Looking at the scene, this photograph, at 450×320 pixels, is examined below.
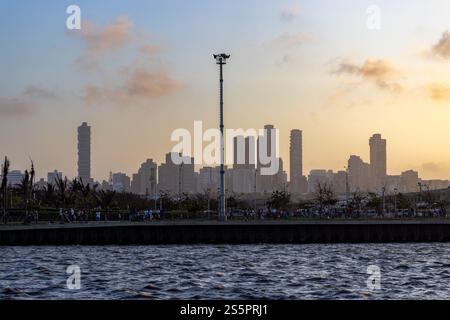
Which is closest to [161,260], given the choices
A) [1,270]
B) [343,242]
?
[1,270]

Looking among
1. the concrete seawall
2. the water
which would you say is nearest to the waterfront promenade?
the concrete seawall

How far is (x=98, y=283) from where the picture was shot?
44000 millimetres

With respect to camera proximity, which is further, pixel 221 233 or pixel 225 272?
pixel 221 233

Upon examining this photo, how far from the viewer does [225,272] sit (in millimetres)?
51250

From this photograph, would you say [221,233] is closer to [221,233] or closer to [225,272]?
[221,233]

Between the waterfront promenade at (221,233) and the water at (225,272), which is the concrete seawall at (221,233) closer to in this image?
the waterfront promenade at (221,233)

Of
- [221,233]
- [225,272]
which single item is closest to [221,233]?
[221,233]

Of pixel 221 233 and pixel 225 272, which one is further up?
pixel 221 233

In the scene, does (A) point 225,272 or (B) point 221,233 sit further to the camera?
(B) point 221,233

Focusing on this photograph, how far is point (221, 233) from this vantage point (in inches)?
3396

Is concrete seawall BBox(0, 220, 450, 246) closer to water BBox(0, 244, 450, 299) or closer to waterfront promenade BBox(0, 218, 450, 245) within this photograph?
waterfront promenade BBox(0, 218, 450, 245)

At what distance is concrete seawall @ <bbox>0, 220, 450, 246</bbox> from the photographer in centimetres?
8231
